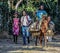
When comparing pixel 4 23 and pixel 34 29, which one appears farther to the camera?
pixel 4 23

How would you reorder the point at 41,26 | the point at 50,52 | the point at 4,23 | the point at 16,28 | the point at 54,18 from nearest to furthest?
1. the point at 50,52
2. the point at 41,26
3. the point at 16,28
4. the point at 4,23
5. the point at 54,18

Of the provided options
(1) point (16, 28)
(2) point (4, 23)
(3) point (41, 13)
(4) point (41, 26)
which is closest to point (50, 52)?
(4) point (41, 26)

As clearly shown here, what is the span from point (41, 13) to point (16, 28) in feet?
7.37

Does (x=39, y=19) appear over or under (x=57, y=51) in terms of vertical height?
over

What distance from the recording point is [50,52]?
16594 millimetres

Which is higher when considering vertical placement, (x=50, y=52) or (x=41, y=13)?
(x=41, y=13)

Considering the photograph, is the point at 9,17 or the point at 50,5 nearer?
the point at 9,17

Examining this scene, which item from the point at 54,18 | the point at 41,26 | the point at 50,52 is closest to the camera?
the point at 50,52

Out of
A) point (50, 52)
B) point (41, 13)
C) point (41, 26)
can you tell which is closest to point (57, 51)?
point (50, 52)

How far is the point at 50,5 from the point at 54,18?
1232mm

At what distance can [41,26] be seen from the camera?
19.4 m

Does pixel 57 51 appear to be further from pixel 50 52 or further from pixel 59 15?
pixel 59 15

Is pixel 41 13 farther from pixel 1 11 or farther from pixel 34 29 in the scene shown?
pixel 1 11

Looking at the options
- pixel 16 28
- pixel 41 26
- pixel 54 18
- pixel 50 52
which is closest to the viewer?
pixel 50 52
